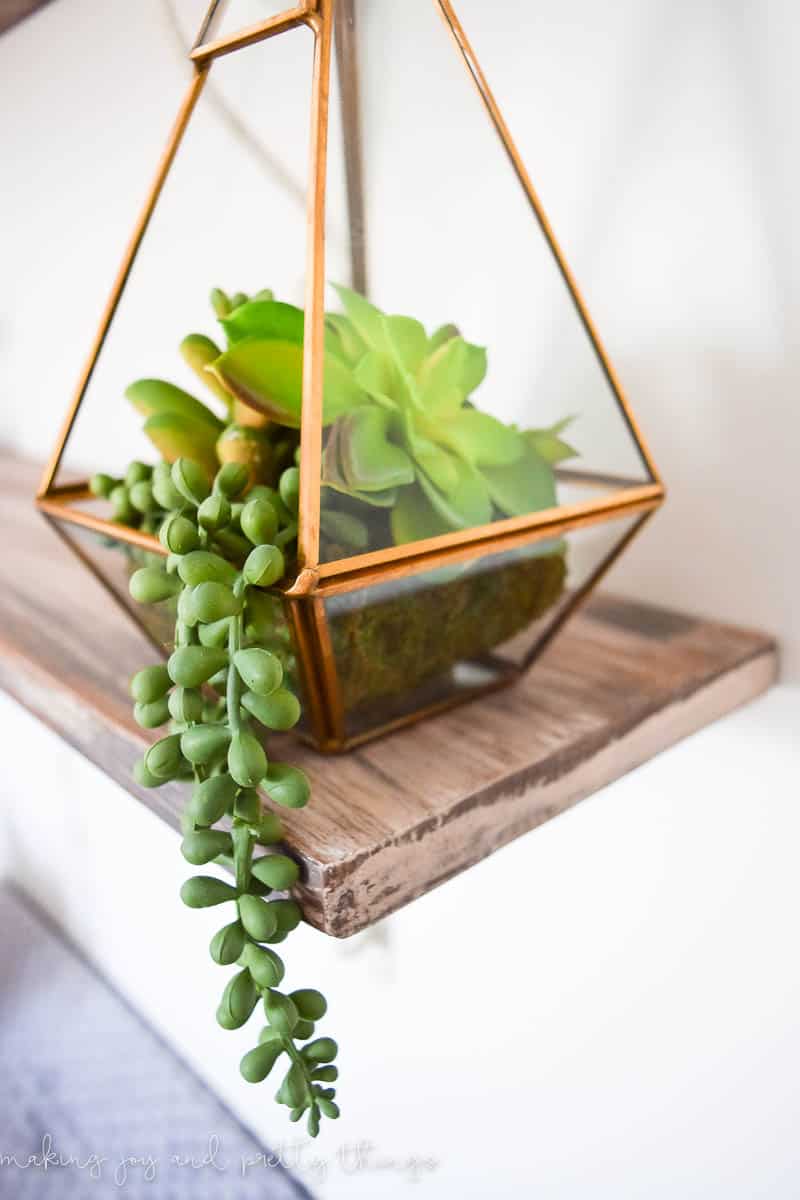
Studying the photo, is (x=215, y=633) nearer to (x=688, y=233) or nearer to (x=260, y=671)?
(x=260, y=671)

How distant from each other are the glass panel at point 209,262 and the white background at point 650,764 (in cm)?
12

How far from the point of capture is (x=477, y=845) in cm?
27

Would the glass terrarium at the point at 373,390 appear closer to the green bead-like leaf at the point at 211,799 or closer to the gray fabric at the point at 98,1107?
the green bead-like leaf at the point at 211,799

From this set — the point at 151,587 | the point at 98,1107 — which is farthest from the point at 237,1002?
the point at 98,1107

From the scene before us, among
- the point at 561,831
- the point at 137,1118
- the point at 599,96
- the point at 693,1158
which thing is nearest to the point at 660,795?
the point at 561,831

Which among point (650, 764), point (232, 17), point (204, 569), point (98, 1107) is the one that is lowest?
point (98, 1107)

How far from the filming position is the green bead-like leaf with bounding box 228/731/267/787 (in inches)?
7.9

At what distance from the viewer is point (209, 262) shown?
44 centimetres

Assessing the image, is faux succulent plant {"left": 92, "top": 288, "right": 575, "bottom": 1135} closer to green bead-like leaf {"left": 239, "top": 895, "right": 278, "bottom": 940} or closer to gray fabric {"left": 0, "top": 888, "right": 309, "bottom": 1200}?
green bead-like leaf {"left": 239, "top": 895, "right": 278, "bottom": 940}

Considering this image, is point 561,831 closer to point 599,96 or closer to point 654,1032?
point 654,1032

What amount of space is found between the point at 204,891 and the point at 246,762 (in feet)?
0.11

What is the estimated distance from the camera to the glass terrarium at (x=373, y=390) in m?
0.25

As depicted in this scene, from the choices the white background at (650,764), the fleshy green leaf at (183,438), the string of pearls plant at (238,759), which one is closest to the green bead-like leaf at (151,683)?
the string of pearls plant at (238,759)

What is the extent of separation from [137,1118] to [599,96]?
2.63ft
